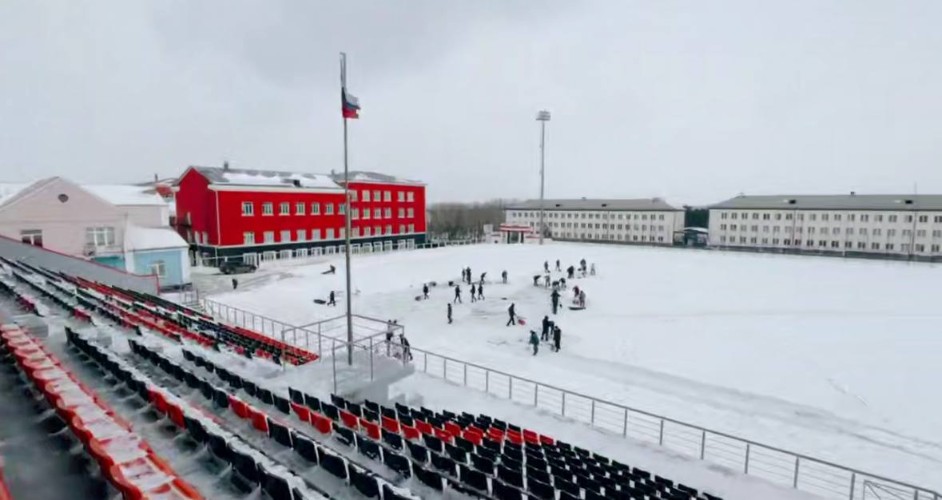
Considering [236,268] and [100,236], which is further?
[236,268]

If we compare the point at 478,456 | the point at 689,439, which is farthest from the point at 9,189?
the point at 689,439

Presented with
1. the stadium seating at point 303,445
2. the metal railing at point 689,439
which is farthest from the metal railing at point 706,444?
the stadium seating at point 303,445

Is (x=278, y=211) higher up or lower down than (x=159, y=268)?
higher up

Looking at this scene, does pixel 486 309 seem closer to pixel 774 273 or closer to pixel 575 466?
pixel 575 466

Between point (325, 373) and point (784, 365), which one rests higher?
point (325, 373)

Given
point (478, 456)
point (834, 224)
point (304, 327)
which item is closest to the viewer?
point (478, 456)

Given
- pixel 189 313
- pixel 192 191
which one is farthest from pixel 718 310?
pixel 192 191

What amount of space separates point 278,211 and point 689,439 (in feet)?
142

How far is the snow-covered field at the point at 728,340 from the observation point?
1286 cm

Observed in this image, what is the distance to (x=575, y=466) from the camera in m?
8.41

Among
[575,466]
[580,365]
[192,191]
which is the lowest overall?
[580,365]

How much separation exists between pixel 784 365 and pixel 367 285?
25268 millimetres

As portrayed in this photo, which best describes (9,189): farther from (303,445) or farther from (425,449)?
(425,449)

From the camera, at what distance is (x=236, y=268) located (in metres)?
39.2
